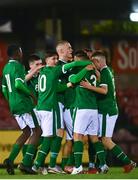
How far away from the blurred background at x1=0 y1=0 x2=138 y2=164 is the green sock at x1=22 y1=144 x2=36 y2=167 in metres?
2.97

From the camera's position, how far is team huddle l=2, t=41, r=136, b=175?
16641 mm

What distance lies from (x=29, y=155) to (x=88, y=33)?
4.21 m

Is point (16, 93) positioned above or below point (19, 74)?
below

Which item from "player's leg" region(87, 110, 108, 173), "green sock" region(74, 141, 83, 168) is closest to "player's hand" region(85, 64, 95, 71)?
"player's leg" region(87, 110, 108, 173)

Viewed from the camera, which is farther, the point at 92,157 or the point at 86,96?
the point at 92,157

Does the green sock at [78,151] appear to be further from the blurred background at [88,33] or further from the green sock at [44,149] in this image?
the blurred background at [88,33]

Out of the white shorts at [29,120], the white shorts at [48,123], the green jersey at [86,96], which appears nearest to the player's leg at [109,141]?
the green jersey at [86,96]

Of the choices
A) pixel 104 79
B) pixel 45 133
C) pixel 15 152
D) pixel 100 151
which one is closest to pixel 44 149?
pixel 45 133

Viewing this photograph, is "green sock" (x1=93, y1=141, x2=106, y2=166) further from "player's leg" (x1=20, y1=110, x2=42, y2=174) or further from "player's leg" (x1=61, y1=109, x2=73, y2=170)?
"player's leg" (x1=20, y1=110, x2=42, y2=174)

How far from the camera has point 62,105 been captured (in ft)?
56.1

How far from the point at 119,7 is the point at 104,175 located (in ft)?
15.8

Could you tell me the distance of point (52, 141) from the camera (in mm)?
16922

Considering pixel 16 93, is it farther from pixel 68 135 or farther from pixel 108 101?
pixel 108 101

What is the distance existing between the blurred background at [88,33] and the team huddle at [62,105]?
2910mm
